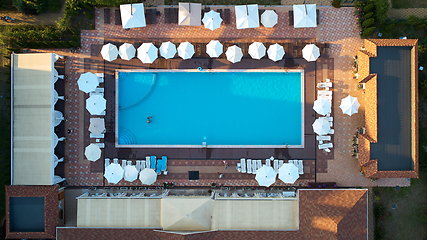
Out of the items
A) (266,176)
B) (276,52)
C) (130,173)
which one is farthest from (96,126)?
(276,52)

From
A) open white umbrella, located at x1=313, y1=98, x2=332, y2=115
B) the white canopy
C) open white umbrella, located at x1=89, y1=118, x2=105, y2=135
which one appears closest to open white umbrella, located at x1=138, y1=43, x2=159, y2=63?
open white umbrella, located at x1=89, y1=118, x2=105, y2=135

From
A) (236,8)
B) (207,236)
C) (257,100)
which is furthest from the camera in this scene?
(257,100)

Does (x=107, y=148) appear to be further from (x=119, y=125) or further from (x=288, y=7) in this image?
(x=288, y=7)

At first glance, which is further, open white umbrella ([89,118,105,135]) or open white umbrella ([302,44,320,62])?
open white umbrella ([89,118,105,135])

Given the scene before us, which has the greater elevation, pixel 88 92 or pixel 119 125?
pixel 88 92

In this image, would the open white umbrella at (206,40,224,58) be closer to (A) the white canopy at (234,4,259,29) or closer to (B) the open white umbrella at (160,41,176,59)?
(A) the white canopy at (234,4,259,29)

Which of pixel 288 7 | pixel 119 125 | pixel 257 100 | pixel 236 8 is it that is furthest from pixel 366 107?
pixel 119 125

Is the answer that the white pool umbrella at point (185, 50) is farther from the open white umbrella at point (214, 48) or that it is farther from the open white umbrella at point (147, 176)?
the open white umbrella at point (147, 176)
